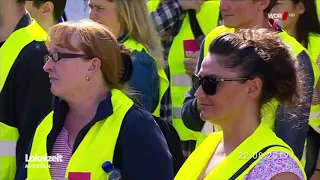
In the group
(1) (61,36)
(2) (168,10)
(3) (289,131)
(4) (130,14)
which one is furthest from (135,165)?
(2) (168,10)

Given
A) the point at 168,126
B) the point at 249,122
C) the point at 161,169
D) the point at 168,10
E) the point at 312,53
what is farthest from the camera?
the point at 168,10

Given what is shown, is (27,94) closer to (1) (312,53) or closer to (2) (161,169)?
(2) (161,169)

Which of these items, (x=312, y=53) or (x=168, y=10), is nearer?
(x=312, y=53)

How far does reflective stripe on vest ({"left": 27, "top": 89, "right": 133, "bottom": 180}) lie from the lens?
335 centimetres

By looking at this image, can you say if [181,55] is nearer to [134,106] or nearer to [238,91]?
[134,106]

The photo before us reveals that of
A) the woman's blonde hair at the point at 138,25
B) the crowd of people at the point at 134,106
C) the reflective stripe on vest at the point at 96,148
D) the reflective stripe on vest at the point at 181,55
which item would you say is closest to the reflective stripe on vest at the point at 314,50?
the crowd of people at the point at 134,106

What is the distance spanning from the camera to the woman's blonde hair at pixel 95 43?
3.53 meters

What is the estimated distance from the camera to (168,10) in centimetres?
601

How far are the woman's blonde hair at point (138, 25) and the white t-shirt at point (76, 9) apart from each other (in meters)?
0.97

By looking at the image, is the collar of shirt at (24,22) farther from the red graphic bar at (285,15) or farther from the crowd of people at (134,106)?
the red graphic bar at (285,15)

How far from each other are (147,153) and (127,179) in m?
0.13

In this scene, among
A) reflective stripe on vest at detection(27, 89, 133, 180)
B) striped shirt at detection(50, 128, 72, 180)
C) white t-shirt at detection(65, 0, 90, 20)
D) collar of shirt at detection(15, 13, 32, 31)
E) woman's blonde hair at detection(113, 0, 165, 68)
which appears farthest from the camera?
white t-shirt at detection(65, 0, 90, 20)

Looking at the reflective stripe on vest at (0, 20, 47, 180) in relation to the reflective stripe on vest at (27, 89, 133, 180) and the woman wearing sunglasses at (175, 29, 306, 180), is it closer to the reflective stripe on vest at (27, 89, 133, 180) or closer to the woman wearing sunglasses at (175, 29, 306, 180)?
the reflective stripe on vest at (27, 89, 133, 180)

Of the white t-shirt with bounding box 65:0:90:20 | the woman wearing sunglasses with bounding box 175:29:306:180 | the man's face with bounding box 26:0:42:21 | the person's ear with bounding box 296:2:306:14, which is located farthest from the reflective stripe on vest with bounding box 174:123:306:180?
the white t-shirt with bounding box 65:0:90:20
